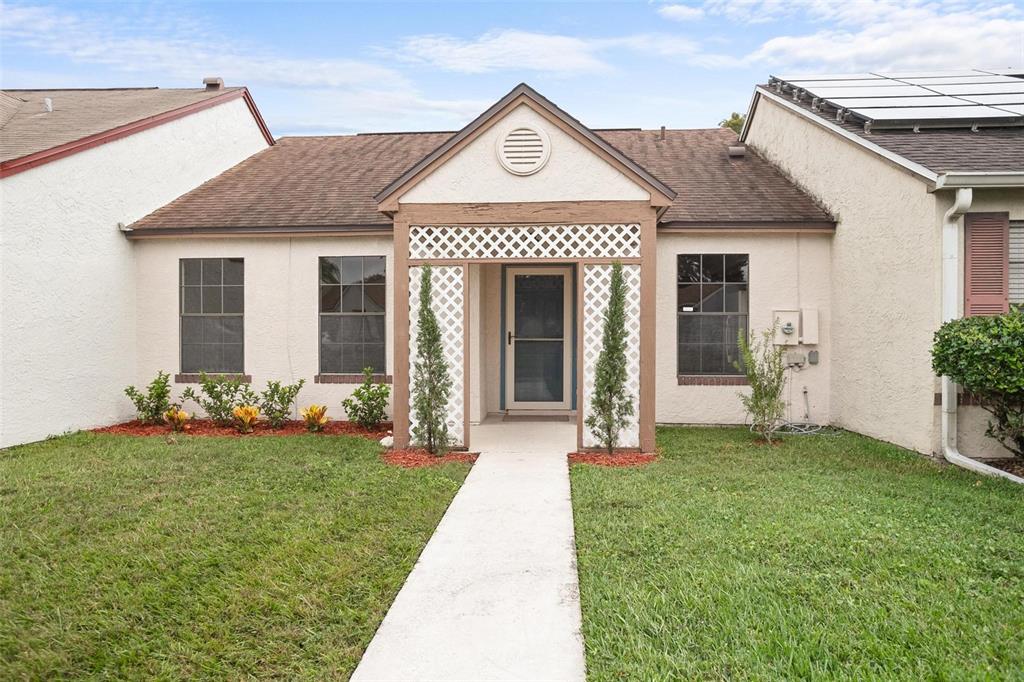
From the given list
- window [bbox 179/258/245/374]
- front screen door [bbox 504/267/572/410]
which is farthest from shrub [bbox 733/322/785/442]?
window [bbox 179/258/245/374]

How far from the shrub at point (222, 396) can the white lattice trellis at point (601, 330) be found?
17.4ft

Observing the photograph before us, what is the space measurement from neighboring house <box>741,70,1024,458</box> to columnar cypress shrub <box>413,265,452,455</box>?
5.69 m

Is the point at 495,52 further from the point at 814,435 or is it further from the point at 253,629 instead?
the point at 253,629

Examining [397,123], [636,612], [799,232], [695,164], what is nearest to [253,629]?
[636,612]

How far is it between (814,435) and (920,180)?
3.60 m

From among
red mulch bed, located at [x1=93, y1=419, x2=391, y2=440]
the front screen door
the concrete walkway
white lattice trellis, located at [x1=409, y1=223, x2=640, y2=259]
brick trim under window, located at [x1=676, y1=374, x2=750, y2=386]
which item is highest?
white lattice trellis, located at [x1=409, y1=223, x2=640, y2=259]

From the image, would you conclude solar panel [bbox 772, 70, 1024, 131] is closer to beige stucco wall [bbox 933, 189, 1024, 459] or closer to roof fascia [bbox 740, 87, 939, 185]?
roof fascia [bbox 740, 87, 939, 185]

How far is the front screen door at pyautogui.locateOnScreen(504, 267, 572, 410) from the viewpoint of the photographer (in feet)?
33.9

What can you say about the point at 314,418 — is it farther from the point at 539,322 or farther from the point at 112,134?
the point at 112,134

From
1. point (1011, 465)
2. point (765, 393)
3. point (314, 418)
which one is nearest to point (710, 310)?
point (765, 393)

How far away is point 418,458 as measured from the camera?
24.3 feet

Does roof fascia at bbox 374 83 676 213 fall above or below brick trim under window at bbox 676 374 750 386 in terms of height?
above

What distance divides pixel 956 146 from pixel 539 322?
20.1 feet

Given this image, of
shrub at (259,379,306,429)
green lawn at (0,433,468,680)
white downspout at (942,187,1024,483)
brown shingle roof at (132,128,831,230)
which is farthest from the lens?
brown shingle roof at (132,128,831,230)
